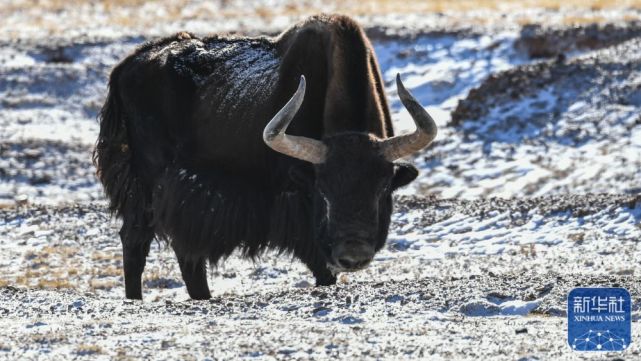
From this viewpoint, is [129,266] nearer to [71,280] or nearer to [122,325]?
[71,280]

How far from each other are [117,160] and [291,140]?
2.96 metres

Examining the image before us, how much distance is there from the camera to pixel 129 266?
12344 mm

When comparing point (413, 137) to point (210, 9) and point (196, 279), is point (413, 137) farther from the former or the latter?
point (210, 9)

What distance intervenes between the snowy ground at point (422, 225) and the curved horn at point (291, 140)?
3.34ft

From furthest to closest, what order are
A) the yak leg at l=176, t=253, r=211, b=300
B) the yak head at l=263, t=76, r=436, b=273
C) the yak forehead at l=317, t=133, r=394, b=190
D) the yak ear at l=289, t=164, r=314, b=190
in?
the yak leg at l=176, t=253, r=211, b=300
the yak ear at l=289, t=164, r=314, b=190
the yak forehead at l=317, t=133, r=394, b=190
the yak head at l=263, t=76, r=436, b=273

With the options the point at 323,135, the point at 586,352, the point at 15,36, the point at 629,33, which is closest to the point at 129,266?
the point at 323,135

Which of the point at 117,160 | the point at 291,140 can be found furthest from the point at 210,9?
the point at 291,140

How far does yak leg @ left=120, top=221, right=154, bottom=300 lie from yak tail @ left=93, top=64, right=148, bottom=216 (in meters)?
0.20

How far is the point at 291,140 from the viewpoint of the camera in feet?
33.2

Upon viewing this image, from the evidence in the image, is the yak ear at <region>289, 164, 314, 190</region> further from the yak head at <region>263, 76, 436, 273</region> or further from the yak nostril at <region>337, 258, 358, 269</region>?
the yak nostril at <region>337, 258, 358, 269</region>

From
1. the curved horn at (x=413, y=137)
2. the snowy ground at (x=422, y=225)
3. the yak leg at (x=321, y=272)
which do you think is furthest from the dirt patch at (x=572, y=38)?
the curved horn at (x=413, y=137)

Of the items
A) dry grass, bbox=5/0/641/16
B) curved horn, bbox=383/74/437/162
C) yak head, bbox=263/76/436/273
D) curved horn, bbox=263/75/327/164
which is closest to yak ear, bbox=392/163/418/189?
yak head, bbox=263/76/436/273

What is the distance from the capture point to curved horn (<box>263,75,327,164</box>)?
9992 millimetres

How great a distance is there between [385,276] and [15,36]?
21.7 m
